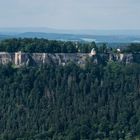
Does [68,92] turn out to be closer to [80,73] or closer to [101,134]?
[80,73]

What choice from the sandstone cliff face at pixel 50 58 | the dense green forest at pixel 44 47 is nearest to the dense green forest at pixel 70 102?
the sandstone cliff face at pixel 50 58

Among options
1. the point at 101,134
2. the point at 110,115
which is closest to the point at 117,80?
the point at 110,115

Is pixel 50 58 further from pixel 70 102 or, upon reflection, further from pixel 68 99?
pixel 70 102

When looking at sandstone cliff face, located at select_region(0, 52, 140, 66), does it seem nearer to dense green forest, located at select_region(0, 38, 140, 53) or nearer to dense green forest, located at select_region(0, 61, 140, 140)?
dense green forest, located at select_region(0, 38, 140, 53)

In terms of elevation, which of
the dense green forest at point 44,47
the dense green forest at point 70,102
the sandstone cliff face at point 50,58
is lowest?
the dense green forest at point 70,102

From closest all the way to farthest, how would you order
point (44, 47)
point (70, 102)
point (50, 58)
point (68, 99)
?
1. point (70, 102)
2. point (68, 99)
3. point (50, 58)
4. point (44, 47)

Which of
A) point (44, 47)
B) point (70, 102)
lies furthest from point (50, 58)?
point (70, 102)

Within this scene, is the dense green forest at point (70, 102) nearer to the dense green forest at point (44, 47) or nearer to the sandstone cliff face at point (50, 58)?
the sandstone cliff face at point (50, 58)

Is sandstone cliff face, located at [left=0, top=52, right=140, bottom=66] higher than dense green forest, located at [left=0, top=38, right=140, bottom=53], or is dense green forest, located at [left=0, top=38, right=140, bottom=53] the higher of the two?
dense green forest, located at [left=0, top=38, right=140, bottom=53]

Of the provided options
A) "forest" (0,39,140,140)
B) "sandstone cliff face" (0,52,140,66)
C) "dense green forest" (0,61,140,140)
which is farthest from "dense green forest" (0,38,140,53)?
"dense green forest" (0,61,140,140)
